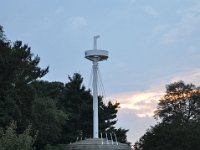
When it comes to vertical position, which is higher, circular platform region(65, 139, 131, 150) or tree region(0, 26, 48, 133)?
tree region(0, 26, 48, 133)

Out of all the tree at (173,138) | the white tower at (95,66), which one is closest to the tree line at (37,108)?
the white tower at (95,66)

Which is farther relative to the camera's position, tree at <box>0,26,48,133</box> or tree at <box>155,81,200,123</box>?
tree at <box>155,81,200,123</box>

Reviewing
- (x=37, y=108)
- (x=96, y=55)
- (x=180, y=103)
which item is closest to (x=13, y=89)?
(x=37, y=108)

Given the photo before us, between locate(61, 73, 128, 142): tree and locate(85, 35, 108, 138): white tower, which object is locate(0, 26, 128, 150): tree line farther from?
locate(85, 35, 108, 138): white tower

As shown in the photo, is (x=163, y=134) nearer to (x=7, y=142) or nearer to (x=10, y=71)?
(x=10, y=71)

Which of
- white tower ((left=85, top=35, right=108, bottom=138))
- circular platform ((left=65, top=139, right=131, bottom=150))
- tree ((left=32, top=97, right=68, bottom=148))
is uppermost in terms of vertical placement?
white tower ((left=85, top=35, right=108, bottom=138))

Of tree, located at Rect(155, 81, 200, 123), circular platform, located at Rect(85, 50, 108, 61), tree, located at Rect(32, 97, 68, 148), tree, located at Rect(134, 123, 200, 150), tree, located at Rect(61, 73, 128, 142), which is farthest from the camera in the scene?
tree, located at Rect(155, 81, 200, 123)

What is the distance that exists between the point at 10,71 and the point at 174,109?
53.8 meters

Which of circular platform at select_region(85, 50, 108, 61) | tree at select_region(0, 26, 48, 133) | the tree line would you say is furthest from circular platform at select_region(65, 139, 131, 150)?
circular platform at select_region(85, 50, 108, 61)

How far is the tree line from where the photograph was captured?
43.3m

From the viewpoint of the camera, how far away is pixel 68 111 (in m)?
75.1

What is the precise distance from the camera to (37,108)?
56969 mm

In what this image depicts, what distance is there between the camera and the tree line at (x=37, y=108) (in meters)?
43.3

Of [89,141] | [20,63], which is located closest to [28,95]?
[20,63]
